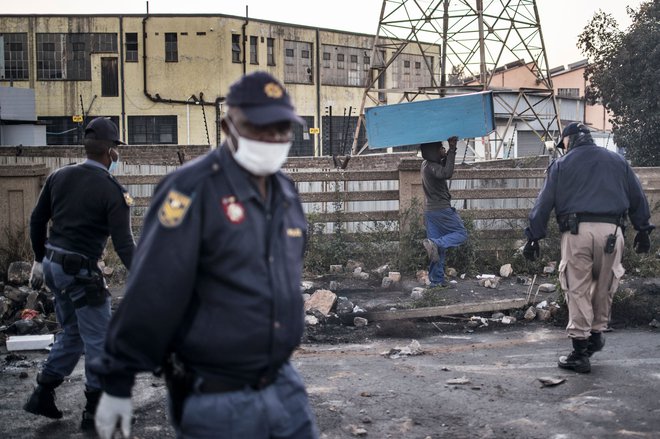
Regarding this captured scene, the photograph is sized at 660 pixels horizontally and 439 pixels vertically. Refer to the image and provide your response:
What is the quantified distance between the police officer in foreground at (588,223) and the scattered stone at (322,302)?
3151 millimetres

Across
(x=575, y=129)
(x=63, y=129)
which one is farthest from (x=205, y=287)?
(x=63, y=129)

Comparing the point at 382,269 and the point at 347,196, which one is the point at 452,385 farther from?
the point at 347,196

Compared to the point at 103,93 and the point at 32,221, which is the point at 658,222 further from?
the point at 103,93

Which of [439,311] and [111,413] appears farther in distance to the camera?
[439,311]

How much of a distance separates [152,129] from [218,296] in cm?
4135

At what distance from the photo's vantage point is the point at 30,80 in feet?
143

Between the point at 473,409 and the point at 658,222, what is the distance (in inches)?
315

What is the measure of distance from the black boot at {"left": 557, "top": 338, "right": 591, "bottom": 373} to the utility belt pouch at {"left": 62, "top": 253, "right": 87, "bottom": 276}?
4219mm

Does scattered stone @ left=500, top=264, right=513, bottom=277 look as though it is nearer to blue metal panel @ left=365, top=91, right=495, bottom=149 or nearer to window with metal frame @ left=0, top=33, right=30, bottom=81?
blue metal panel @ left=365, top=91, right=495, bottom=149

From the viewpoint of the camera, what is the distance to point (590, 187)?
22.9 feet

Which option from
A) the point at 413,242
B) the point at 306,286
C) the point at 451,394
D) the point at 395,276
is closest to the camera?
the point at 451,394

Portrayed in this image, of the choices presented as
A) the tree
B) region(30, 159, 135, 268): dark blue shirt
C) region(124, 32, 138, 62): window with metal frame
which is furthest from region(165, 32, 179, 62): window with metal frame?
region(30, 159, 135, 268): dark blue shirt

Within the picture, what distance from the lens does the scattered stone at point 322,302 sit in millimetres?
9586

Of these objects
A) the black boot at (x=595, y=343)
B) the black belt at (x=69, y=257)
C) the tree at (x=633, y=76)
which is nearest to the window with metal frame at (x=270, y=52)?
the tree at (x=633, y=76)
